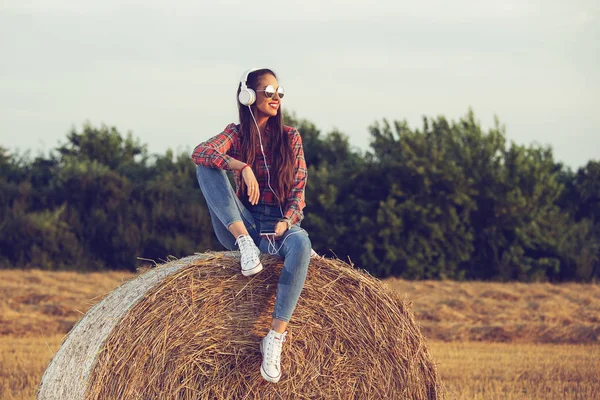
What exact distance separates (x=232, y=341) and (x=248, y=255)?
0.58m

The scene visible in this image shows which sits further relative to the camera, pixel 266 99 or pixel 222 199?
pixel 266 99

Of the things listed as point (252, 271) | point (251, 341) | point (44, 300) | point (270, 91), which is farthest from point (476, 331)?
point (270, 91)

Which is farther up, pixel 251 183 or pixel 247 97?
pixel 247 97

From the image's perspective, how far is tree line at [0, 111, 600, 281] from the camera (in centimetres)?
2150

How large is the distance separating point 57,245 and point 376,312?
58.4 ft

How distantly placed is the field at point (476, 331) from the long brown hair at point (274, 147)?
1329mm

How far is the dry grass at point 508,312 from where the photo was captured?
1092 centimetres

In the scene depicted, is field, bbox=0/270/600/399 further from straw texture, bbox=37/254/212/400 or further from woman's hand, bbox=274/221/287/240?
woman's hand, bbox=274/221/287/240

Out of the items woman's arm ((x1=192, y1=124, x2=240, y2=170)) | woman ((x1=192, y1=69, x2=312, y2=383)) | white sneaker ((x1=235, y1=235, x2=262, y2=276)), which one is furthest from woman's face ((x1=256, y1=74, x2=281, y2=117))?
white sneaker ((x1=235, y1=235, x2=262, y2=276))

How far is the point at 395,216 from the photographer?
843 inches

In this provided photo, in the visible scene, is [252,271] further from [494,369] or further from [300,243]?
[494,369]

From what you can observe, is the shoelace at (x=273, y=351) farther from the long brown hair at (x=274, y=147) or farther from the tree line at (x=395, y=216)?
the tree line at (x=395, y=216)

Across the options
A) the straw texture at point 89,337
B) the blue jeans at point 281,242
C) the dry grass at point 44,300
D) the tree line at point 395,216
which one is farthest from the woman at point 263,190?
the tree line at point 395,216

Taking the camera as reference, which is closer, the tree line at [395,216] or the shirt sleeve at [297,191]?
the shirt sleeve at [297,191]
